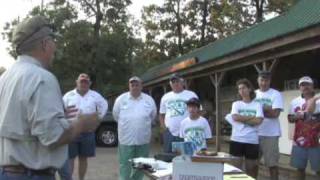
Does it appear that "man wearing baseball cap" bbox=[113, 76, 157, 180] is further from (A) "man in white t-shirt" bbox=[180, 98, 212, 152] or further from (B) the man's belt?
(B) the man's belt

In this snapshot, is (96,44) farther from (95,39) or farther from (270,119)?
(270,119)

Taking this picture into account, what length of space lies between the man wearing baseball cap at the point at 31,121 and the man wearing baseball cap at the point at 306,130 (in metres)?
5.66

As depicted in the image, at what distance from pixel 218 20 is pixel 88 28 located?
13.1 meters

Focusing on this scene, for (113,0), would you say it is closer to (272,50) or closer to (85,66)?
(85,66)

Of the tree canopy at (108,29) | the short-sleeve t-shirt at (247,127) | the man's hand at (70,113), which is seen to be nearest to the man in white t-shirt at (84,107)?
the short-sleeve t-shirt at (247,127)

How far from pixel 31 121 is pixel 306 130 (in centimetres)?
600

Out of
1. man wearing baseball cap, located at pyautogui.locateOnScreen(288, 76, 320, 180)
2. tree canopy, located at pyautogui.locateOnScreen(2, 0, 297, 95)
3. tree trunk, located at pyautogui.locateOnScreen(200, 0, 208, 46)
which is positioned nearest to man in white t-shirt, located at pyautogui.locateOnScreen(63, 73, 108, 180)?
man wearing baseball cap, located at pyautogui.locateOnScreen(288, 76, 320, 180)

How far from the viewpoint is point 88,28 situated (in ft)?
130

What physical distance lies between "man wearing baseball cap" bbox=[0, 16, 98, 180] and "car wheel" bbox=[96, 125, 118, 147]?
1909 cm

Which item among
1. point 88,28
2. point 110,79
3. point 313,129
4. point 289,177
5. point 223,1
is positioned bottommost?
point 289,177

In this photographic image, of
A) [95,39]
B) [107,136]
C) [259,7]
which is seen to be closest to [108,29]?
[95,39]

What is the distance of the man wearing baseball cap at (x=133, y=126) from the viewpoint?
968 centimetres

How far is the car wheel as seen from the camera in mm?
22859

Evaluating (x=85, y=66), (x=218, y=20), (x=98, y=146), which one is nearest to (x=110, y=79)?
(x=85, y=66)
